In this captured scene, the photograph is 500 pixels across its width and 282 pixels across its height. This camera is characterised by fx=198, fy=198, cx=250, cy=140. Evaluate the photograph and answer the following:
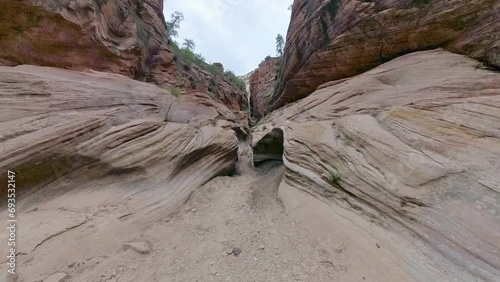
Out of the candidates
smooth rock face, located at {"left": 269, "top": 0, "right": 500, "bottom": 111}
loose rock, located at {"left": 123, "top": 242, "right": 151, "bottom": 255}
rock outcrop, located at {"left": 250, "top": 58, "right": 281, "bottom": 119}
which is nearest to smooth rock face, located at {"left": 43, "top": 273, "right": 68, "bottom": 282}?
loose rock, located at {"left": 123, "top": 242, "right": 151, "bottom": 255}

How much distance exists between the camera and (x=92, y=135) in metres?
4.22

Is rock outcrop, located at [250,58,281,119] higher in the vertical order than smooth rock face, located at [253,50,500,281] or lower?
higher

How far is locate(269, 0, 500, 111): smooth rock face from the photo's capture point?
4.70m

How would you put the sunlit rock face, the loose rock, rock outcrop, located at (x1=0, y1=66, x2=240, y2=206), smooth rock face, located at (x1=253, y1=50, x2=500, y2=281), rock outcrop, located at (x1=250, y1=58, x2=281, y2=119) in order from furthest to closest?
rock outcrop, located at (x1=250, y1=58, x2=281, y2=119), the sunlit rock face, rock outcrop, located at (x1=0, y1=66, x2=240, y2=206), the loose rock, smooth rock face, located at (x1=253, y1=50, x2=500, y2=281)

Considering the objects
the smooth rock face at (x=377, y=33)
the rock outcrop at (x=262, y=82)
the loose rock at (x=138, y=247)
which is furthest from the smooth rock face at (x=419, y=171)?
the rock outcrop at (x=262, y=82)

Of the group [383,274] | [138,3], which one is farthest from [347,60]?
[138,3]

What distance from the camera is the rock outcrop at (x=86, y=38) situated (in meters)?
5.67

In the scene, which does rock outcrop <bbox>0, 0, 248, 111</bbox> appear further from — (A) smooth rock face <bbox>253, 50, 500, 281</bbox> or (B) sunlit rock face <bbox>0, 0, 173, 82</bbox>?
(A) smooth rock face <bbox>253, 50, 500, 281</bbox>

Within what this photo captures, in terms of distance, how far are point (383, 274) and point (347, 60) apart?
7.64 metres

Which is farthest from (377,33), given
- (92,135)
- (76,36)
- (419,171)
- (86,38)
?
(76,36)

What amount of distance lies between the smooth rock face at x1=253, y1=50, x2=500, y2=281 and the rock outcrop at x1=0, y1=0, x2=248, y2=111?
803 centimetres

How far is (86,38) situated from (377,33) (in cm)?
1008

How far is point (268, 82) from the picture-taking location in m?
27.3

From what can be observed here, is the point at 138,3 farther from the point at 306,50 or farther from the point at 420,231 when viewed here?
the point at 420,231
